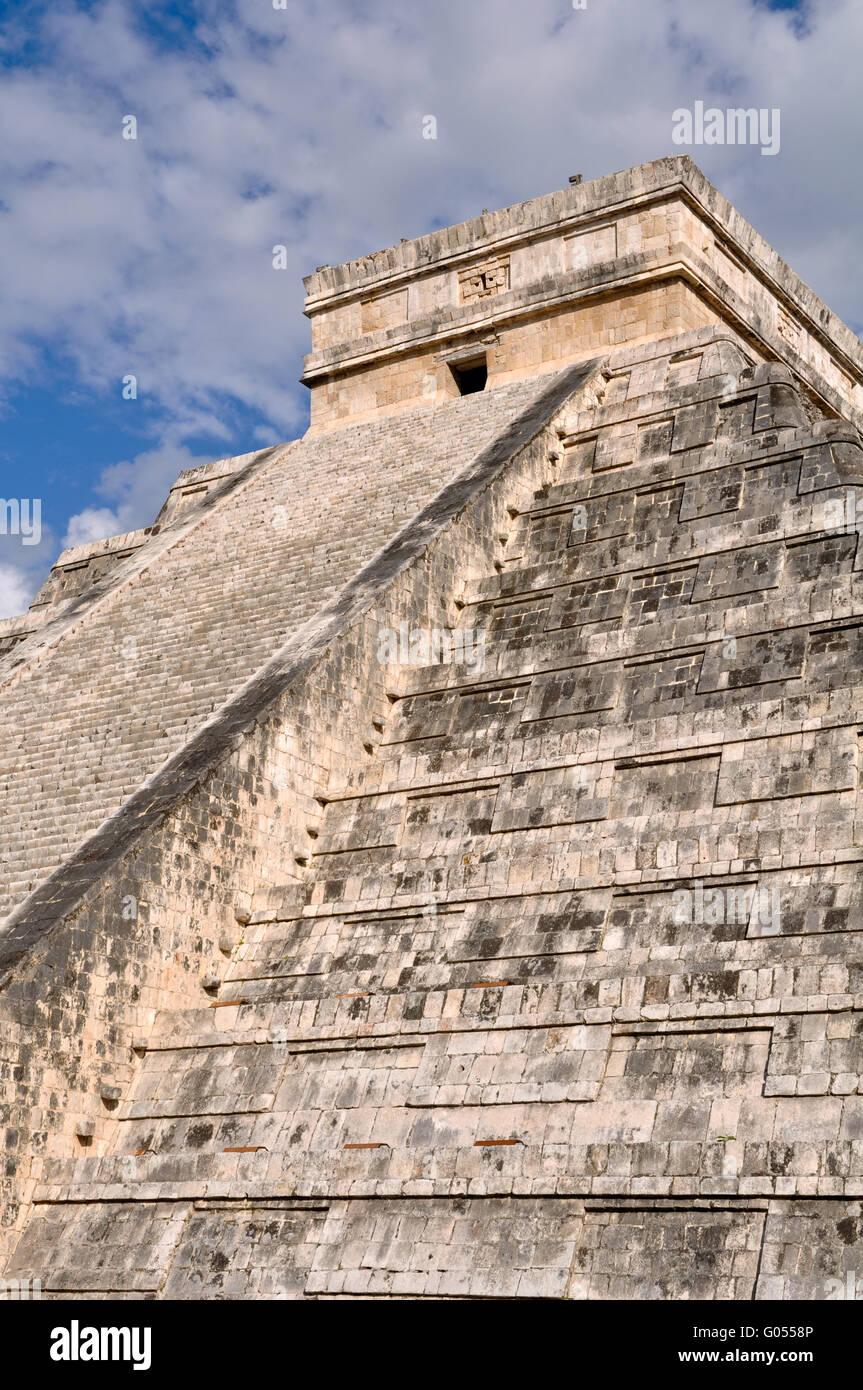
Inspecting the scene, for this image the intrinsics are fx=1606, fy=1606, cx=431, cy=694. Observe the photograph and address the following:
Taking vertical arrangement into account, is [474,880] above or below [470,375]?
below

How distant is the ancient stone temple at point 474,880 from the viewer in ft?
27.0

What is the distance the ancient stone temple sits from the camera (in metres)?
8.23

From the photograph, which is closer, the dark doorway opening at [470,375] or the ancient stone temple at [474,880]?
the ancient stone temple at [474,880]

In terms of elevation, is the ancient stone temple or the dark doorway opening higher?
the dark doorway opening

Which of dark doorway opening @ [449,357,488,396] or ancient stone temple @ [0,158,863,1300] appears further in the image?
dark doorway opening @ [449,357,488,396]

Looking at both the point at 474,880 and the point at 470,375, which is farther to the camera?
the point at 470,375

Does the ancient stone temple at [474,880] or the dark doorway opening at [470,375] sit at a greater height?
the dark doorway opening at [470,375]

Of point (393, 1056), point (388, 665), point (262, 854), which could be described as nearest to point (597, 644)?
point (388, 665)

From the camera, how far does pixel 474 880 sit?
1065cm

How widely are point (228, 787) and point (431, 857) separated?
1.56 meters

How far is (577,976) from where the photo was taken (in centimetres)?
937
